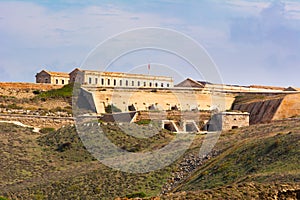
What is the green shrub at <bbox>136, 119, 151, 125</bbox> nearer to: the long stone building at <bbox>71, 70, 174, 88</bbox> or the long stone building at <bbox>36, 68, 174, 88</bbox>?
the long stone building at <bbox>36, 68, 174, 88</bbox>

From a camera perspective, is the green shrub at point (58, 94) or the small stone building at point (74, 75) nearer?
the green shrub at point (58, 94)

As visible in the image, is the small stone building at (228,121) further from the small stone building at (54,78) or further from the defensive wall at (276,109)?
the small stone building at (54,78)

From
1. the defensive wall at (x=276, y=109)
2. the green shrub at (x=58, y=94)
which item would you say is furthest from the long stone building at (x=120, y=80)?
the defensive wall at (x=276, y=109)

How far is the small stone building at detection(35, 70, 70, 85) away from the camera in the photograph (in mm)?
81619

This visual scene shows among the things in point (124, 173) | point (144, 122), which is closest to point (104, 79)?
point (144, 122)

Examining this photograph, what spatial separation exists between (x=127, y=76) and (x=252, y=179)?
162 feet

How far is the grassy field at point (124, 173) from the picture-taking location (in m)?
35.8

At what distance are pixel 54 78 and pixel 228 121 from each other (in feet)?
87.9

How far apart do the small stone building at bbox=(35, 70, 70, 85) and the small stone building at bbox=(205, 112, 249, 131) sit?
24.5 meters

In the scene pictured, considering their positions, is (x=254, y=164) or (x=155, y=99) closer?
(x=254, y=164)

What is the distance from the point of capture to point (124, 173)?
143 feet

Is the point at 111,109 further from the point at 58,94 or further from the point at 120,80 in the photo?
the point at 120,80

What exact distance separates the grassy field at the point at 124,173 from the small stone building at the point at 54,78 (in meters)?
23.8

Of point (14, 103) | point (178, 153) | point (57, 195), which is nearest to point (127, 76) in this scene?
point (14, 103)
